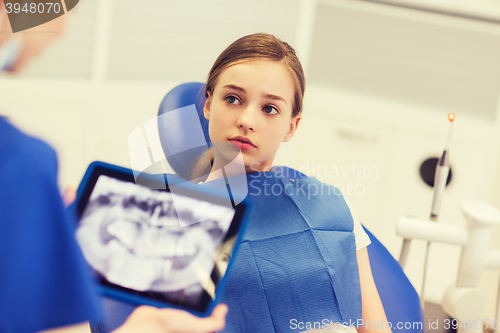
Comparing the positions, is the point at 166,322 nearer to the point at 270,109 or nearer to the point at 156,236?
the point at 156,236

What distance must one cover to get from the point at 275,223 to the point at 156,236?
32 centimetres

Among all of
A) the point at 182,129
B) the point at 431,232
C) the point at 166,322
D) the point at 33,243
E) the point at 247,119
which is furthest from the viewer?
the point at 431,232

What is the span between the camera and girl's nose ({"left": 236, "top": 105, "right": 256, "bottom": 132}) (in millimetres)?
673

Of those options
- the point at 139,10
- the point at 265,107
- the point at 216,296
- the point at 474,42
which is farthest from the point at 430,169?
the point at 216,296

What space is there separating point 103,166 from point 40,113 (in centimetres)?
145

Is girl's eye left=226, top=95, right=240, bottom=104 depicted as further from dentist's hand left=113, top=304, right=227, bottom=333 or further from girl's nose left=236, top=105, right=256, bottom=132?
dentist's hand left=113, top=304, right=227, bottom=333

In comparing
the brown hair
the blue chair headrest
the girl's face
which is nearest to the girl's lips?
the girl's face

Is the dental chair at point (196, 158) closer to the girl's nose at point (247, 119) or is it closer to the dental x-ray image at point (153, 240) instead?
the girl's nose at point (247, 119)

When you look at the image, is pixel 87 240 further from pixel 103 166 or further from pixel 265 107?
pixel 265 107

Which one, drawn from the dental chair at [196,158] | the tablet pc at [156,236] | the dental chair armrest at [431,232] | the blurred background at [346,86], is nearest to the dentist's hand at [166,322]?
the tablet pc at [156,236]

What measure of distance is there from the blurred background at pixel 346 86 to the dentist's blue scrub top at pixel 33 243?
5.05 ft

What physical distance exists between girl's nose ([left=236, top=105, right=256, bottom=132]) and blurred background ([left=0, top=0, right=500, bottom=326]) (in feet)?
3.63

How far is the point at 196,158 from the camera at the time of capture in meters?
0.92

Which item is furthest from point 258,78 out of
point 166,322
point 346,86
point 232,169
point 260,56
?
point 346,86
